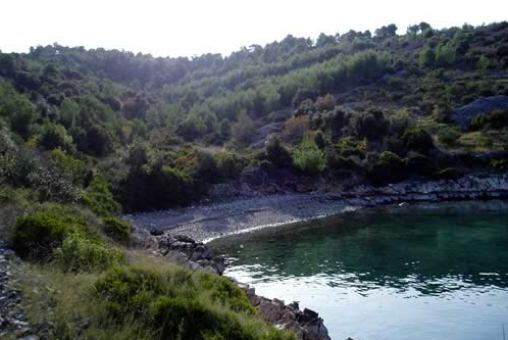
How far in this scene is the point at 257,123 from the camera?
106 m

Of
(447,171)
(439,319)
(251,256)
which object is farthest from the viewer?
(447,171)

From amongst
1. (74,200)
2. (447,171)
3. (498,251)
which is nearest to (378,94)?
(447,171)

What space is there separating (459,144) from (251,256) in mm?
46702

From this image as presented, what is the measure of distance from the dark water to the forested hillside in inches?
458

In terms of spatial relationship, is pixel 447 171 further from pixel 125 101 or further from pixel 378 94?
pixel 125 101

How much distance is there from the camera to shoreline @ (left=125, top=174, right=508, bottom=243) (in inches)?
1982

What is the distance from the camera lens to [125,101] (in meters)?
113

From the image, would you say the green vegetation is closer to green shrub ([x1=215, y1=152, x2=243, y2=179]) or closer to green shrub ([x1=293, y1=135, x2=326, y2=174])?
green shrub ([x1=215, y1=152, x2=243, y2=179])

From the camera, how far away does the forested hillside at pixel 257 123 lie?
5619 centimetres

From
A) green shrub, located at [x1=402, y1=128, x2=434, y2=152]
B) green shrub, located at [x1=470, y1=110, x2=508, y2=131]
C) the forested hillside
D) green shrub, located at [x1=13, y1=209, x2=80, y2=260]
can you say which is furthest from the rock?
green shrub, located at [x1=13, y1=209, x2=80, y2=260]

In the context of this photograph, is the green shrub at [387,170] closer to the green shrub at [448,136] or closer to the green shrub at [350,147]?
the green shrub at [350,147]

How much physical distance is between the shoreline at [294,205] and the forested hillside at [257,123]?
2.40 meters

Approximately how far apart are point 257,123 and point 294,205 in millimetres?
48073

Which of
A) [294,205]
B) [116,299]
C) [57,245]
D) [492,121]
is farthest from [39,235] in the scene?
[492,121]
